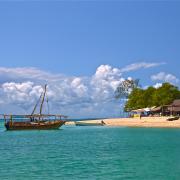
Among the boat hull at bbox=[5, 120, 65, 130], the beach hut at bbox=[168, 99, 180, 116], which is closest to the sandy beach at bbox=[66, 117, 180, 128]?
the beach hut at bbox=[168, 99, 180, 116]

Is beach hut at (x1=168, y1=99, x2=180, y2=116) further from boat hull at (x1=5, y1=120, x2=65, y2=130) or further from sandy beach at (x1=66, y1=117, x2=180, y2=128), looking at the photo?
boat hull at (x1=5, y1=120, x2=65, y2=130)

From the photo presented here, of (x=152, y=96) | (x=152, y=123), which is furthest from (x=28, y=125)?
(x=152, y=96)

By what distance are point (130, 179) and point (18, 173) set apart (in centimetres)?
753

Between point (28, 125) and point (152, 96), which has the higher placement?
point (152, 96)

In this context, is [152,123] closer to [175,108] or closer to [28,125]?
[175,108]

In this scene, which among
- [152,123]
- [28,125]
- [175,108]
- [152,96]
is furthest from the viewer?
[152,96]

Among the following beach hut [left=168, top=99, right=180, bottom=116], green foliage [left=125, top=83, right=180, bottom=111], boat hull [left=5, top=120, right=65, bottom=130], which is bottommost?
boat hull [left=5, top=120, right=65, bottom=130]

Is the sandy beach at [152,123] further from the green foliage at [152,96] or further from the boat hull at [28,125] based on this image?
the boat hull at [28,125]

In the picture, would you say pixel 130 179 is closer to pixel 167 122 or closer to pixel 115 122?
pixel 167 122

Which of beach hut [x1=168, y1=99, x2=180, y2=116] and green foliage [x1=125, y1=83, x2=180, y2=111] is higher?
green foliage [x1=125, y1=83, x2=180, y2=111]

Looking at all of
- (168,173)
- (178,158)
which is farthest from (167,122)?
(168,173)

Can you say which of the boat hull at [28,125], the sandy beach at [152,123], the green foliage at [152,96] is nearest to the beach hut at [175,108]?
the green foliage at [152,96]

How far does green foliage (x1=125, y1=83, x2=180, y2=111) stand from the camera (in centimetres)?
11614

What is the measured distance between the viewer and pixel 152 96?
119750mm
